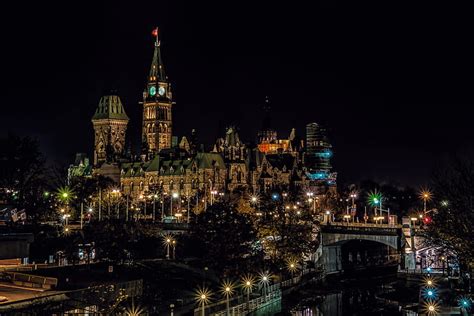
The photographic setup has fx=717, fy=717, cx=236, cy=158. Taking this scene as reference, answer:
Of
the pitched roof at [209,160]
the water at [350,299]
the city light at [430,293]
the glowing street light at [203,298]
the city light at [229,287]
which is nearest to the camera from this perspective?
the glowing street light at [203,298]

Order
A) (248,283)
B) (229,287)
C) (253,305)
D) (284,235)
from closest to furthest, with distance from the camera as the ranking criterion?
1. (248,283)
2. (229,287)
3. (253,305)
4. (284,235)

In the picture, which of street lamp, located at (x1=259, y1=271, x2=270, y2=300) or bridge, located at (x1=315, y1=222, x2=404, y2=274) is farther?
bridge, located at (x1=315, y1=222, x2=404, y2=274)

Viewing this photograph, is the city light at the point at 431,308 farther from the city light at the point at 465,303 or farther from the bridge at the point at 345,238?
the bridge at the point at 345,238

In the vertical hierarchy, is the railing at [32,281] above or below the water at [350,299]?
above

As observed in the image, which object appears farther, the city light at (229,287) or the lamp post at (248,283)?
the city light at (229,287)

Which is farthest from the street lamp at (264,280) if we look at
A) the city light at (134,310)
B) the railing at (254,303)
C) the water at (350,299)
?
the city light at (134,310)

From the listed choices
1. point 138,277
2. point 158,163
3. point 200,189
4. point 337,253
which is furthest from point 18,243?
point 158,163

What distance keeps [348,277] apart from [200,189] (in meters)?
73.7

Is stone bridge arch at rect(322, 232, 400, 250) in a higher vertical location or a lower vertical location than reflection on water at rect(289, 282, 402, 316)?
higher

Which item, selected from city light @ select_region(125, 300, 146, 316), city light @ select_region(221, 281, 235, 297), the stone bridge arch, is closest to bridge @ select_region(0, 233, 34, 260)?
city light @ select_region(125, 300, 146, 316)

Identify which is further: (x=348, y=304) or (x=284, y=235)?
(x=284, y=235)

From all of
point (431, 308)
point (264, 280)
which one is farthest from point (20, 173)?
point (431, 308)

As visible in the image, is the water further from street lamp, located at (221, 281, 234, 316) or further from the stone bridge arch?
street lamp, located at (221, 281, 234, 316)

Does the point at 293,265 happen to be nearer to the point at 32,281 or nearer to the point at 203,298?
the point at 203,298
